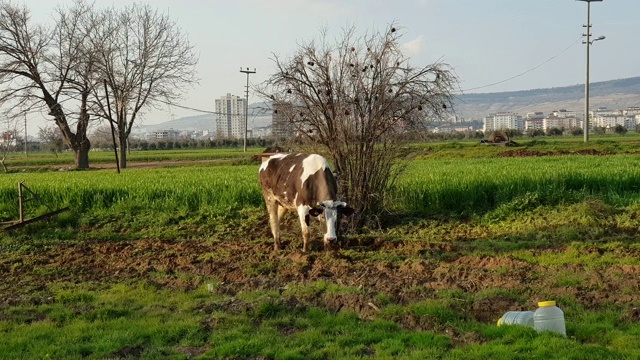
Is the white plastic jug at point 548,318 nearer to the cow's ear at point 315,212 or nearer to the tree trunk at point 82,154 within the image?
the cow's ear at point 315,212

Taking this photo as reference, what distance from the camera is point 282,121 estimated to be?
14.8 m

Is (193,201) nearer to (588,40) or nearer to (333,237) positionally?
(333,237)

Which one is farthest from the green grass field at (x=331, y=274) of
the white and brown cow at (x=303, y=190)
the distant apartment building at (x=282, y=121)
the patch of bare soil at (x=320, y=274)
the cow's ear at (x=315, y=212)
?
the distant apartment building at (x=282, y=121)

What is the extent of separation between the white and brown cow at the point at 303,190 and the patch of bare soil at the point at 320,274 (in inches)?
25.3

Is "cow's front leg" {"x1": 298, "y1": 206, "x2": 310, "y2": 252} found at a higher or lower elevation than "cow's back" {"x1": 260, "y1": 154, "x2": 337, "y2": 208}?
lower

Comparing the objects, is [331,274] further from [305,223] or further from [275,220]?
[275,220]

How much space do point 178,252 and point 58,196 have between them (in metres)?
7.77

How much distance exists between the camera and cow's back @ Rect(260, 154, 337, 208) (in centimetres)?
1241

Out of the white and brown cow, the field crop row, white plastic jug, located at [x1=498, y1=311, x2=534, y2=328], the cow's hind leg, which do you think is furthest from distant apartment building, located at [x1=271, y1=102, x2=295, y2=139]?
white plastic jug, located at [x1=498, y1=311, x2=534, y2=328]

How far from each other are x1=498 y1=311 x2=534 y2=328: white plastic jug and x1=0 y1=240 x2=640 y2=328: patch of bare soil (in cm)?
38

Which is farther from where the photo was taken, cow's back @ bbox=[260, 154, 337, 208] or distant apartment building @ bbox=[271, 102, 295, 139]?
distant apartment building @ bbox=[271, 102, 295, 139]

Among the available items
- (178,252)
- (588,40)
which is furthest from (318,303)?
(588,40)

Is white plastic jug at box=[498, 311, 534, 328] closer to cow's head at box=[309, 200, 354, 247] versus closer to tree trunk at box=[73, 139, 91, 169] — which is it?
cow's head at box=[309, 200, 354, 247]

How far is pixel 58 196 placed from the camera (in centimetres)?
1897
